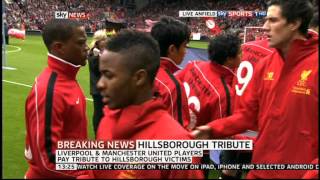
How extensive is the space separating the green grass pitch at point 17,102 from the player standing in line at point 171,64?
2.36 meters

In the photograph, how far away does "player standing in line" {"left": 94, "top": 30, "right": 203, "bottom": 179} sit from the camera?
2.05 m

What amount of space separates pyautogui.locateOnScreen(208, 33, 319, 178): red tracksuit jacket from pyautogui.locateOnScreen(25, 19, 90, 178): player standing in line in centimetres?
87

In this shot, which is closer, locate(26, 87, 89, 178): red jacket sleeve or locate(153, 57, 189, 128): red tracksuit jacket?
locate(26, 87, 89, 178): red jacket sleeve

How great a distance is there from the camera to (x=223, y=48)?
173 inches

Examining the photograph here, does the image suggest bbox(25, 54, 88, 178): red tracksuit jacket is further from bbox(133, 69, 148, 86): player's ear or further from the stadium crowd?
the stadium crowd

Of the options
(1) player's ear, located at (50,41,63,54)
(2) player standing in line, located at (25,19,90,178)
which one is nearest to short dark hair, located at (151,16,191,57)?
(2) player standing in line, located at (25,19,90,178)

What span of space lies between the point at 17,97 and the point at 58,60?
8.67m

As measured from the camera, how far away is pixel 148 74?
2.19 metres

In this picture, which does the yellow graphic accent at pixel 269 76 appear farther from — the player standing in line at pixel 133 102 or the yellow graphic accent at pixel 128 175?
the yellow graphic accent at pixel 128 175

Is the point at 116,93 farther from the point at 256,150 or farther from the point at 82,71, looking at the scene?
the point at 82,71

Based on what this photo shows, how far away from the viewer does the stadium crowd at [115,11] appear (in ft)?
139

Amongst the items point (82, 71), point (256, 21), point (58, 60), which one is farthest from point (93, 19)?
point (58, 60)

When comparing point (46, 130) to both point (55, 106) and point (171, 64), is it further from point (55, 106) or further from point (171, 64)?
point (171, 64)
